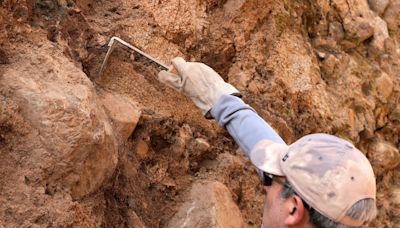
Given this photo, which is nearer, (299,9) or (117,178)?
(117,178)

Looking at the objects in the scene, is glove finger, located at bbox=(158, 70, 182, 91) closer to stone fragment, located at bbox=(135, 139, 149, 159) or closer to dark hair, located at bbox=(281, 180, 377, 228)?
stone fragment, located at bbox=(135, 139, 149, 159)

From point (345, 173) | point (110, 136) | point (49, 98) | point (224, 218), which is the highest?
point (345, 173)

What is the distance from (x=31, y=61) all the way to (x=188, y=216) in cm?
67

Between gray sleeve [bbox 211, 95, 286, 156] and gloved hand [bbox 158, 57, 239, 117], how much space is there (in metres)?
0.04

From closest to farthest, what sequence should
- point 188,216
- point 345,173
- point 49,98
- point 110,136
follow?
point 345,173
point 49,98
point 110,136
point 188,216

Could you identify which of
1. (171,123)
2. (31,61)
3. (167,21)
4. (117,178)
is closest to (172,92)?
(171,123)

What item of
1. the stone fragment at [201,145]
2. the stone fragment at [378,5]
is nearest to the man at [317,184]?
the stone fragment at [201,145]

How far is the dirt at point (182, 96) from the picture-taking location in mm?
1443

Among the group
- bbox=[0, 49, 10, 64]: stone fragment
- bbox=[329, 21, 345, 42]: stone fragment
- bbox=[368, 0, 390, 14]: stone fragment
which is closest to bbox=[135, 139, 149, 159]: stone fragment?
bbox=[0, 49, 10, 64]: stone fragment

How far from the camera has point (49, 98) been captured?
1.45 m

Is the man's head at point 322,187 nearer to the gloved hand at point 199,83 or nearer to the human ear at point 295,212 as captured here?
the human ear at point 295,212

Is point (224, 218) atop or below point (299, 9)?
below

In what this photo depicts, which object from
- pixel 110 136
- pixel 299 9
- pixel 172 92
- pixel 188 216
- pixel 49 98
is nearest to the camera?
pixel 49 98

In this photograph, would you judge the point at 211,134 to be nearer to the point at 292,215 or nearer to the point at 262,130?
the point at 262,130
